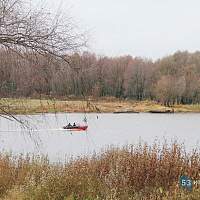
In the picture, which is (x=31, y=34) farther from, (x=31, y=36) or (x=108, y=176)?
(x=108, y=176)

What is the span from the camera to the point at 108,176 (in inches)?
310

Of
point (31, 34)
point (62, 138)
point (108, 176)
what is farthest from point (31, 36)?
point (62, 138)

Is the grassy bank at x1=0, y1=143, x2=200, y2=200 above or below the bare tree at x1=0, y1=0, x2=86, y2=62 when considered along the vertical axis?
below

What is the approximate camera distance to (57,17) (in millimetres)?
5496

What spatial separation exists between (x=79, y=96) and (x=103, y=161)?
13.7ft

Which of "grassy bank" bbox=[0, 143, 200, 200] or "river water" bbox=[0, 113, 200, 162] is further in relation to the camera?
"grassy bank" bbox=[0, 143, 200, 200]

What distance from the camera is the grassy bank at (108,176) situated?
275 inches

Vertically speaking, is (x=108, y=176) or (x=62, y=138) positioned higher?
(x=108, y=176)

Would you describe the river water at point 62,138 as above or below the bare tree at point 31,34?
below

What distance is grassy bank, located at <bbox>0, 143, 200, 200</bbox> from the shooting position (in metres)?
7.00

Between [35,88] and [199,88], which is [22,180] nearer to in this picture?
[35,88]

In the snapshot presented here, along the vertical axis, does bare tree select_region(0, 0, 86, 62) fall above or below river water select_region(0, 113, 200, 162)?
above

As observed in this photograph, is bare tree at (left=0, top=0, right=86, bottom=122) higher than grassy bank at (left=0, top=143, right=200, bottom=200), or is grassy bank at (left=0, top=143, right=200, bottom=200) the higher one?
bare tree at (left=0, top=0, right=86, bottom=122)

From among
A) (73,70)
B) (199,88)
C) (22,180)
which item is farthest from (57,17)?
(199,88)
